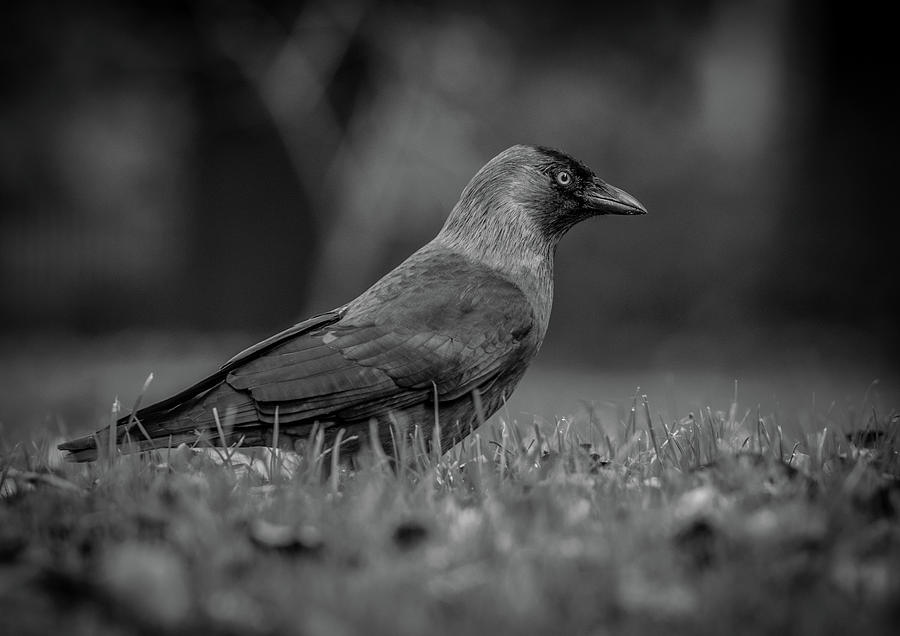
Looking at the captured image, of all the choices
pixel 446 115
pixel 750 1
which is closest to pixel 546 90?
pixel 446 115

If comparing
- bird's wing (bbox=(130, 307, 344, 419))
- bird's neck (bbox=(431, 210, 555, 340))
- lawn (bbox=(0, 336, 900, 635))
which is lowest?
lawn (bbox=(0, 336, 900, 635))

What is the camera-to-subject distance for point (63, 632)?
1837mm

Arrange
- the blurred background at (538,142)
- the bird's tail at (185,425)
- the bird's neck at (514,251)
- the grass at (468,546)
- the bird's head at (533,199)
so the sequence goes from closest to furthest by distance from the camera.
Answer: the grass at (468,546) → the bird's tail at (185,425) → the bird's neck at (514,251) → the bird's head at (533,199) → the blurred background at (538,142)

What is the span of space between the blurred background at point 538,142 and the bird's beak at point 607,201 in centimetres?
563

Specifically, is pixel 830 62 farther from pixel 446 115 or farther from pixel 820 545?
pixel 820 545

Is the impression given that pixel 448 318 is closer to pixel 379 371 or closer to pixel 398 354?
pixel 398 354

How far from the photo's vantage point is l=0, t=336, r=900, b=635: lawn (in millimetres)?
1879

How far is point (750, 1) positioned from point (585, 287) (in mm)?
5404

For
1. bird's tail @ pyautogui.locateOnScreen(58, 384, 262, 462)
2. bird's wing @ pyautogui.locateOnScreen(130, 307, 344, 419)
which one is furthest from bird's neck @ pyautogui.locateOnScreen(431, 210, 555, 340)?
bird's tail @ pyautogui.locateOnScreen(58, 384, 262, 462)

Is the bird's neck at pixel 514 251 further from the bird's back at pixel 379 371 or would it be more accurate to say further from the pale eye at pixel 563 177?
the pale eye at pixel 563 177

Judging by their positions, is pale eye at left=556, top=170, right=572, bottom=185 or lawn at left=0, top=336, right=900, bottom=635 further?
pale eye at left=556, top=170, right=572, bottom=185

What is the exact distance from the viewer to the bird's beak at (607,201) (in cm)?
435

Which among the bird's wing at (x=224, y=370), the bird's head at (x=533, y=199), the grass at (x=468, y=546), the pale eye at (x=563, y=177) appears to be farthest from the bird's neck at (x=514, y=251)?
the grass at (x=468, y=546)

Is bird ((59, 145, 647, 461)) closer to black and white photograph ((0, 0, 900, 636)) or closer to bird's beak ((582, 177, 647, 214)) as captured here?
black and white photograph ((0, 0, 900, 636))
